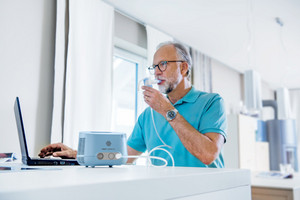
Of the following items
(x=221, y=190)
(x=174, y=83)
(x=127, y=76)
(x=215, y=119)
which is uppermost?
(x=127, y=76)

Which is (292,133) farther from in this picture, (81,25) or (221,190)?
(221,190)

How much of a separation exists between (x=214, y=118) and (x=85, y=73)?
5.86ft

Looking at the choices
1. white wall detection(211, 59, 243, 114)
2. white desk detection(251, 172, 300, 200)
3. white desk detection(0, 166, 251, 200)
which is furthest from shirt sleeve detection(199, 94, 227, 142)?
white wall detection(211, 59, 243, 114)

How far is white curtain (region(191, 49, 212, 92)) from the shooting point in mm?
4652

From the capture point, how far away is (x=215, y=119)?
1.43 meters

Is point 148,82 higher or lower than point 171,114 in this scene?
higher

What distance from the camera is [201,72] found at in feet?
15.7

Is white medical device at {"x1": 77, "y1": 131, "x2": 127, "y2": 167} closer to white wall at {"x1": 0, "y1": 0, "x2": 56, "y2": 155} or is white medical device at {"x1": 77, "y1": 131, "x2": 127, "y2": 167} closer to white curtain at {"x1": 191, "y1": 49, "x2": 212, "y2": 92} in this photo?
white wall at {"x1": 0, "y1": 0, "x2": 56, "y2": 155}

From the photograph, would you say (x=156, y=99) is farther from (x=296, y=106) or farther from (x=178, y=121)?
(x=296, y=106)

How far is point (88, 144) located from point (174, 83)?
839mm

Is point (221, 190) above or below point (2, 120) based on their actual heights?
below

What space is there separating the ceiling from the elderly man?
1.55 m

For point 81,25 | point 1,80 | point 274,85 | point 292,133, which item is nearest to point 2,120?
point 1,80

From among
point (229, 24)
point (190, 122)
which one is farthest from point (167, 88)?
point (229, 24)
